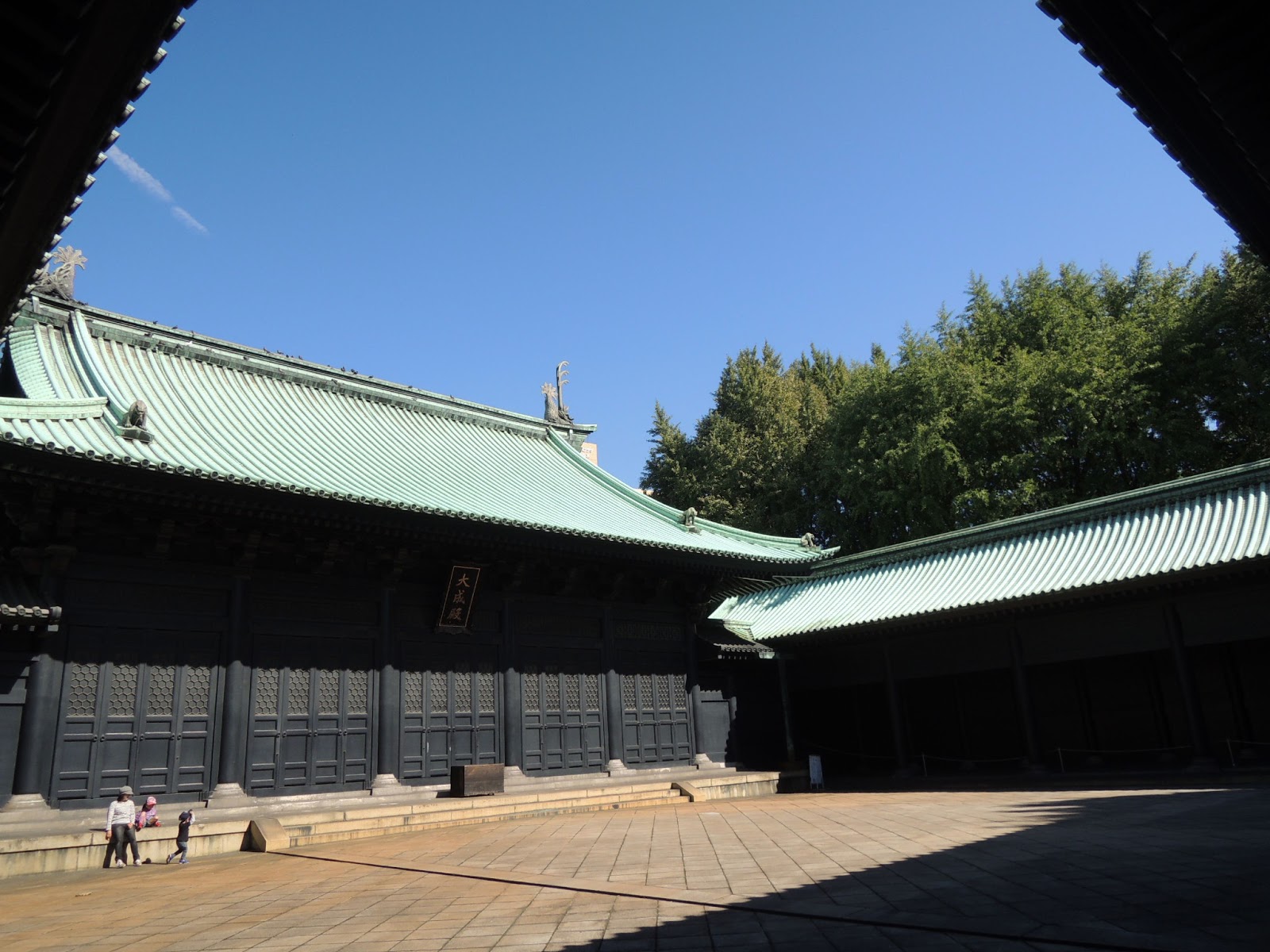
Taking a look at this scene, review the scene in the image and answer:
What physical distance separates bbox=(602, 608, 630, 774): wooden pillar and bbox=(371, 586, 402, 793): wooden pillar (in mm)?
5203

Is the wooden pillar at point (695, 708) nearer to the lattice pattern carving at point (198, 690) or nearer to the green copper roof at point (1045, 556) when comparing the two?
the green copper roof at point (1045, 556)

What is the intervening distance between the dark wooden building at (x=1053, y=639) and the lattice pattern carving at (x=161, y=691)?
14380 millimetres

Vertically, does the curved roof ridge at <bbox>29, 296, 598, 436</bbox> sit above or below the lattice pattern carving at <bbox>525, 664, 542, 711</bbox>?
above

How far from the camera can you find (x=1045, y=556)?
2131cm

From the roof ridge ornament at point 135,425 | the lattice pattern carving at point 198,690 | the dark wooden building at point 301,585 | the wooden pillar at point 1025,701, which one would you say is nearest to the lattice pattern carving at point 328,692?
the dark wooden building at point 301,585

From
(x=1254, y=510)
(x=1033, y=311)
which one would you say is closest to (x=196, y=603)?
(x=1254, y=510)

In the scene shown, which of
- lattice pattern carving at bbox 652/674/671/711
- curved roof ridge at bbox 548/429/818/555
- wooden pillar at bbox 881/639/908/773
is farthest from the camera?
curved roof ridge at bbox 548/429/818/555

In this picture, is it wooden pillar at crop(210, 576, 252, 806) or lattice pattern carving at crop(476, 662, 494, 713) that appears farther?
lattice pattern carving at crop(476, 662, 494, 713)

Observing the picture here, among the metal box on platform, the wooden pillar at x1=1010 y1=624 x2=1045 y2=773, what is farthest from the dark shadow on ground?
the wooden pillar at x1=1010 y1=624 x2=1045 y2=773

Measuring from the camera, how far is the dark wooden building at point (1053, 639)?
59.4 feet

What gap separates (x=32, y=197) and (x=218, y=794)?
39.2ft

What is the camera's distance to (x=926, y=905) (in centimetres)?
691

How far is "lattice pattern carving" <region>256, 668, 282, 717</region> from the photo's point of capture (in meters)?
15.2

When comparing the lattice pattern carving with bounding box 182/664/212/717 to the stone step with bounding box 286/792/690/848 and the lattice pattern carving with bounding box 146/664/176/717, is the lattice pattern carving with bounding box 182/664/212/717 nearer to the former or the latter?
Result: the lattice pattern carving with bounding box 146/664/176/717
